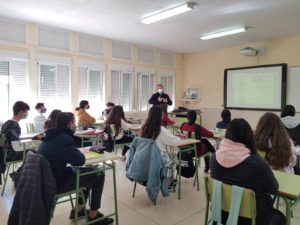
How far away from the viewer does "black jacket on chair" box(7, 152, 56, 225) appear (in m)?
1.90

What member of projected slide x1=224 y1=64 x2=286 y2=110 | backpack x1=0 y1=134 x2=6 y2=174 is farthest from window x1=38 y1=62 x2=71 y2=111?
projected slide x1=224 y1=64 x2=286 y2=110

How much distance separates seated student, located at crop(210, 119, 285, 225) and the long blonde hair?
0.71m

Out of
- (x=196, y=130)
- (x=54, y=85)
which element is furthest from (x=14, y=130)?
(x=54, y=85)

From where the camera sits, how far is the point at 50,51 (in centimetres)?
580

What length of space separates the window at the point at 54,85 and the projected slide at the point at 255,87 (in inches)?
196

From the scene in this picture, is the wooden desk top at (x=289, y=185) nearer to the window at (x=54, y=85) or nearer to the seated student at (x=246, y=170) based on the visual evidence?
the seated student at (x=246, y=170)

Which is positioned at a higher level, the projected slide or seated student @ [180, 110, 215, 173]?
the projected slide

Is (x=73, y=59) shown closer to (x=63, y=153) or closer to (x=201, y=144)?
(x=201, y=144)

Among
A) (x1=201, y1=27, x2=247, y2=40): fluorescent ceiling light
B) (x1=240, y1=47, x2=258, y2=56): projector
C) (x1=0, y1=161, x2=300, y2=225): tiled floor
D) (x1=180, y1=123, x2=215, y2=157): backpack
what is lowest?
(x1=0, y1=161, x2=300, y2=225): tiled floor

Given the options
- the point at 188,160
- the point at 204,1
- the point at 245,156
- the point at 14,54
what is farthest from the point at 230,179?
the point at 14,54

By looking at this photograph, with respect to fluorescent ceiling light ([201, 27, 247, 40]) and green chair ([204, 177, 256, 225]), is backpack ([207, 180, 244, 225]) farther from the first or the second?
fluorescent ceiling light ([201, 27, 247, 40])

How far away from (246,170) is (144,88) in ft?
21.5

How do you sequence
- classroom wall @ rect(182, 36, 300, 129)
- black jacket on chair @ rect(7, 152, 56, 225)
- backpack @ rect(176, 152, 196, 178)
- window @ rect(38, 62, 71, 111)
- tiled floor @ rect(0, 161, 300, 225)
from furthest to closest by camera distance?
classroom wall @ rect(182, 36, 300, 129) → window @ rect(38, 62, 71, 111) → backpack @ rect(176, 152, 196, 178) → tiled floor @ rect(0, 161, 300, 225) → black jacket on chair @ rect(7, 152, 56, 225)

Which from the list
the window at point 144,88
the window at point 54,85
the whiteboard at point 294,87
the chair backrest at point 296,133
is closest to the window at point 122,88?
the window at point 144,88
